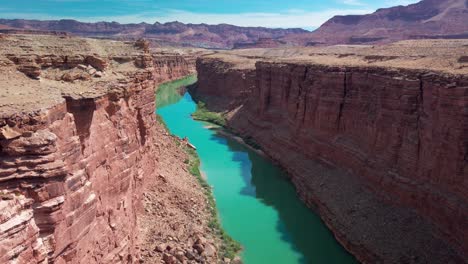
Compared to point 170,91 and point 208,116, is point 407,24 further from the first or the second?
point 208,116

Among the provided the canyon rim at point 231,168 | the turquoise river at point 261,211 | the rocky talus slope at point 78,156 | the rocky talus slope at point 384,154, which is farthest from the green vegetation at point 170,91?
the rocky talus slope at point 78,156

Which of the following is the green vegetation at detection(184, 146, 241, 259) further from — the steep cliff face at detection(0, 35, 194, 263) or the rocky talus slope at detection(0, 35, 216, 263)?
the steep cliff face at detection(0, 35, 194, 263)

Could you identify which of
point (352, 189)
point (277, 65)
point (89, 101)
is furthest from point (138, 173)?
point (277, 65)

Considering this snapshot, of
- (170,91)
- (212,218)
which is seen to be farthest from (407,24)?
(212,218)

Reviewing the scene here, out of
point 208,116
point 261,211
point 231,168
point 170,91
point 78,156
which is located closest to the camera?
point 78,156

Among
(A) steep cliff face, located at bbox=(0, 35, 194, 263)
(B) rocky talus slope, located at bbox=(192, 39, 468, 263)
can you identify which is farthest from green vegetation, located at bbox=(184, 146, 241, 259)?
(B) rocky talus slope, located at bbox=(192, 39, 468, 263)

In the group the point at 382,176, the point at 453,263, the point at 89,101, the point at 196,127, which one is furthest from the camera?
the point at 196,127

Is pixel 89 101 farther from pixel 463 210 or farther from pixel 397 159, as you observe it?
pixel 397 159

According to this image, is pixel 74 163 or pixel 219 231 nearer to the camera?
pixel 74 163
